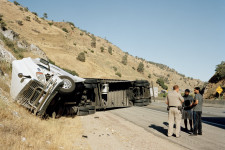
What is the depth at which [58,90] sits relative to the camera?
759 centimetres

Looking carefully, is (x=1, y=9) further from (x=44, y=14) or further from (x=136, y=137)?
(x=136, y=137)

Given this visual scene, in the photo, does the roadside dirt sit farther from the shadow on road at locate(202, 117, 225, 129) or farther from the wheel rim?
the shadow on road at locate(202, 117, 225, 129)

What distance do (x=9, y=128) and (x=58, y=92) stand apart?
306cm

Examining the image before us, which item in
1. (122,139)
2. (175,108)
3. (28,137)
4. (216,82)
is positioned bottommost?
(122,139)

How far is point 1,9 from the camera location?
59.8m

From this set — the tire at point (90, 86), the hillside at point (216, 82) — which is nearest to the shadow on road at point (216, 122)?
the tire at point (90, 86)

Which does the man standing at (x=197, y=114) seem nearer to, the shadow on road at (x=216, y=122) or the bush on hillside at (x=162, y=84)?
the shadow on road at (x=216, y=122)

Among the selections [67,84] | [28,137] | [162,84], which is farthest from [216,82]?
[162,84]

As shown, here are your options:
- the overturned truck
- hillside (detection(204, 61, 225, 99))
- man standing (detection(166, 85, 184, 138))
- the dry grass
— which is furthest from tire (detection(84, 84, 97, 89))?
hillside (detection(204, 61, 225, 99))

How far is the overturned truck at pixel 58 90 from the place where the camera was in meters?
7.38

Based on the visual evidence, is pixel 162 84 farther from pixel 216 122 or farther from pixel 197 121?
pixel 197 121

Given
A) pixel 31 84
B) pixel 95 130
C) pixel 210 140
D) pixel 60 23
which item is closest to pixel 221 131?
pixel 210 140

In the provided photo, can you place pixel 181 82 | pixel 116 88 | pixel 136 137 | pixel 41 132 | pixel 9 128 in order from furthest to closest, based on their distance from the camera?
1. pixel 181 82
2. pixel 116 88
3. pixel 136 137
4. pixel 41 132
5. pixel 9 128

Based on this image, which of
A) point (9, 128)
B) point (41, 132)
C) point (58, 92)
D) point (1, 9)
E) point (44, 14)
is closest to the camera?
point (9, 128)
